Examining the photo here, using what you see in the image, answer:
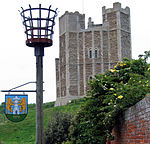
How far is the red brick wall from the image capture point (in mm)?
8875

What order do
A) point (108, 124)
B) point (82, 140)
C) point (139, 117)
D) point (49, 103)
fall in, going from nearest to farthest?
point (139, 117) → point (108, 124) → point (82, 140) → point (49, 103)

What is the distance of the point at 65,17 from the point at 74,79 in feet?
37.4

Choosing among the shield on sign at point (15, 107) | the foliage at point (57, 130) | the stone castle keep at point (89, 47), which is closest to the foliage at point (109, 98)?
the shield on sign at point (15, 107)

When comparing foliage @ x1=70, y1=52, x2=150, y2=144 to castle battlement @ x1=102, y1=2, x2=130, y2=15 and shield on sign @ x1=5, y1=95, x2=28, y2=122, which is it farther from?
castle battlement @ x1=102, y1=2, x2=130, y2=15

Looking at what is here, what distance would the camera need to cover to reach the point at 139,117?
31.1ft

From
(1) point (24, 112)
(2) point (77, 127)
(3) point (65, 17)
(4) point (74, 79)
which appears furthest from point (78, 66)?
(1) point (24, 112)

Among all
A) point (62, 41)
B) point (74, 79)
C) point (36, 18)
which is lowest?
point (36, 18)

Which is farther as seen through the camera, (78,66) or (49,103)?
(49,103)

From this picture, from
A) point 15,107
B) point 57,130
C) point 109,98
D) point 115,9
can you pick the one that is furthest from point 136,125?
point 115,9

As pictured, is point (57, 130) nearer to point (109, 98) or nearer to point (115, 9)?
point (109, 98)

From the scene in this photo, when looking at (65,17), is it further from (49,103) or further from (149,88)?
(149,88)

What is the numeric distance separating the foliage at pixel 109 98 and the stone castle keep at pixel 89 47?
183ft

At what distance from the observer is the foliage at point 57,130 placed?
28625 mm

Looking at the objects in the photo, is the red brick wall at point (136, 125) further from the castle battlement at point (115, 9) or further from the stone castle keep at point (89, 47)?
the castle battlement at point (115, 9)
